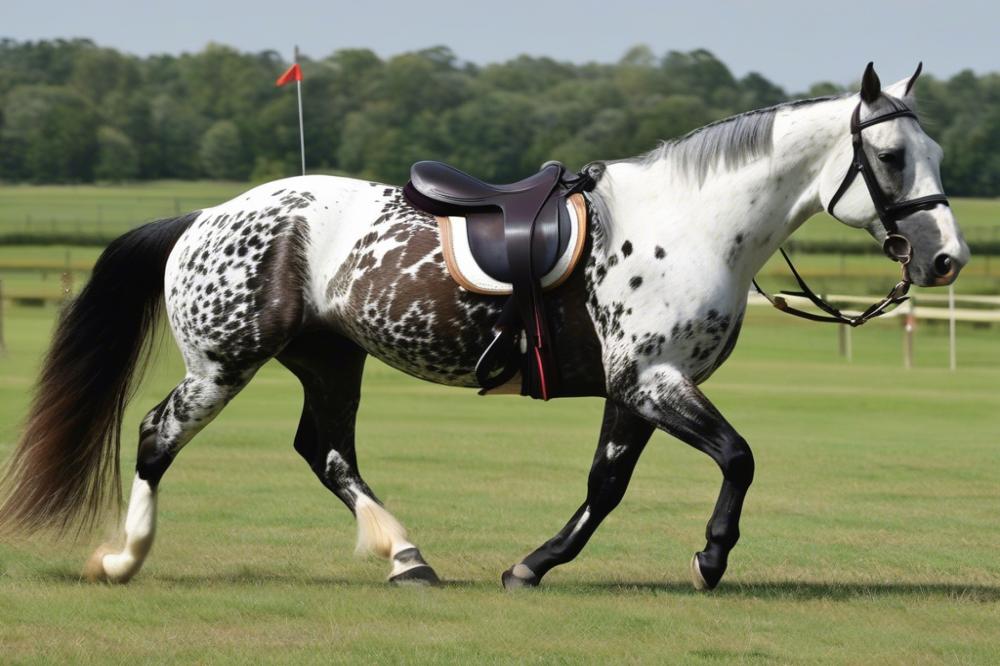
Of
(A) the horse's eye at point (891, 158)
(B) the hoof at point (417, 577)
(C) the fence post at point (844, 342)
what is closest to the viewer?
(A) the horse's eye at point (891, 158)

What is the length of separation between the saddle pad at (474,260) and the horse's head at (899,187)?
1042mm

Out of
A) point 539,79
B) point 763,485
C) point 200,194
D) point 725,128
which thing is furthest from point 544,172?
point 539,79

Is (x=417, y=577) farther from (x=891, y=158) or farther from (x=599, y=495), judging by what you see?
(x=891, y=158)

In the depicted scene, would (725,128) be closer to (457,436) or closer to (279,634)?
(279,634)

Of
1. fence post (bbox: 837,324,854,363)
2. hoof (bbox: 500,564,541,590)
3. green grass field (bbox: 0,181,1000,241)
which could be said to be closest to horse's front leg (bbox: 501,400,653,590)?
hoof (bbox: 500,564,541,590)

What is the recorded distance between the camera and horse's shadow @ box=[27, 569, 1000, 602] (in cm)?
659

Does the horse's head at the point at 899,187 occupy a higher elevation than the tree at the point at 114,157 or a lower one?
higher

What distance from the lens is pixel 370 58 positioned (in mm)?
142625

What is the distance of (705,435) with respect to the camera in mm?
6242

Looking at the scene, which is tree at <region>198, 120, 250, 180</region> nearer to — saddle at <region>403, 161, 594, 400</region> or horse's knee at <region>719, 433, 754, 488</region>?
saddle at <region>403, 161, 594, 400</region>

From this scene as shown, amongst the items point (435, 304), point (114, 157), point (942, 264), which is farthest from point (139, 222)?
point (942, 264)

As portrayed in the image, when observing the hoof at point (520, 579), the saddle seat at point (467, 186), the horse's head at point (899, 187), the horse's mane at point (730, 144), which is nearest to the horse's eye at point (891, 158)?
the horse's head at point (899, 187)

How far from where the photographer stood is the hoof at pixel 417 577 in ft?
22.4

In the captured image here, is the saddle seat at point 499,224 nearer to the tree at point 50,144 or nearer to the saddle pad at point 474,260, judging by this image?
the saddle pad at point 474,260
